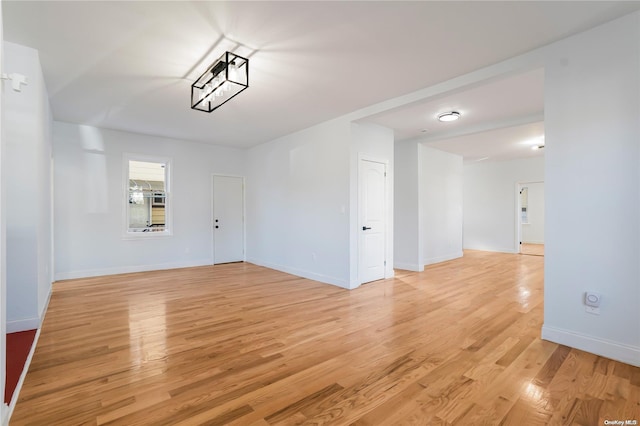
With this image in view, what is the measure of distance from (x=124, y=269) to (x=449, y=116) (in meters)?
6.59

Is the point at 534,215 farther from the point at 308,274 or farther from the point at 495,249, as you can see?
the point at 308,274

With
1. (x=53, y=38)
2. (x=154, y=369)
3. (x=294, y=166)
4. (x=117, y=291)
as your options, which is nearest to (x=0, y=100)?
(x=53, y=38)

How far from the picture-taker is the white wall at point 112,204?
5.38 meters

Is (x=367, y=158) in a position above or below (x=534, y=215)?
above

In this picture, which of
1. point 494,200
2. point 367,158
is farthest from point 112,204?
point 494,200

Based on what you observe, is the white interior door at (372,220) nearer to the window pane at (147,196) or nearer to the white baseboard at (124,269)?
the white baseboard at (124,269)

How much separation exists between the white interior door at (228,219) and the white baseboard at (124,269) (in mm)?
426

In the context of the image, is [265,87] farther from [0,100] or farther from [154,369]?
[154,369]

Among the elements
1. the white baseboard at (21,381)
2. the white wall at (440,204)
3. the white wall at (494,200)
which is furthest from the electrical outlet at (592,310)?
the white wall at (494,200)

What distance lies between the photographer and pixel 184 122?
17.3ft

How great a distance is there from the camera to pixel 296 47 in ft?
9.35

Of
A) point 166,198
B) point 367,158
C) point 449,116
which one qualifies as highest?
point 449,116

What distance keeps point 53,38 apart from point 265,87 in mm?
2030

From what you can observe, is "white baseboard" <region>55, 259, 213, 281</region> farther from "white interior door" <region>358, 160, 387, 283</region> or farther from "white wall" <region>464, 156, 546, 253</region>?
"white wall" <region>464, 156, 546, 253</region>
